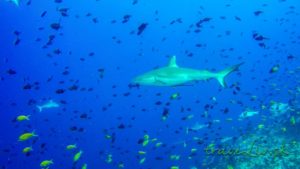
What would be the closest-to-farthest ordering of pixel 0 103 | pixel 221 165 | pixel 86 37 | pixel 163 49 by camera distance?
pixel 221 165, pixel 86 37, pixel 0 103, pixel 163 49

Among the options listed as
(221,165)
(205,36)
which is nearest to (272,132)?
(221,165)

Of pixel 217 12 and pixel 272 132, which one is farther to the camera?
Result: pixel 217 12

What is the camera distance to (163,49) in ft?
461

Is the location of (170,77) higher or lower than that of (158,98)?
lower

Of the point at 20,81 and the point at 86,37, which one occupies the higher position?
the point at 20,81

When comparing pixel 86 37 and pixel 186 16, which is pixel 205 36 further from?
pixel 86 37

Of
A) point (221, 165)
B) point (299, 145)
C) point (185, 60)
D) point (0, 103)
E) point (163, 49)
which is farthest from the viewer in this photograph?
point (163, 49)

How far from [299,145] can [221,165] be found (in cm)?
455

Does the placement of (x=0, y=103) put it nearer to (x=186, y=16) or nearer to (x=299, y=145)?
(x=186, y=16)

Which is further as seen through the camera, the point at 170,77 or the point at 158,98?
the point at 158,98

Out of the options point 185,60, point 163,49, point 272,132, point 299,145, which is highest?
point 163,49

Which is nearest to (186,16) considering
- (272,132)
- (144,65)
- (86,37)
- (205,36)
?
(86,37)

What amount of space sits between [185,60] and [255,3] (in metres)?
34.7

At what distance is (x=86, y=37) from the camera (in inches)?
3152
